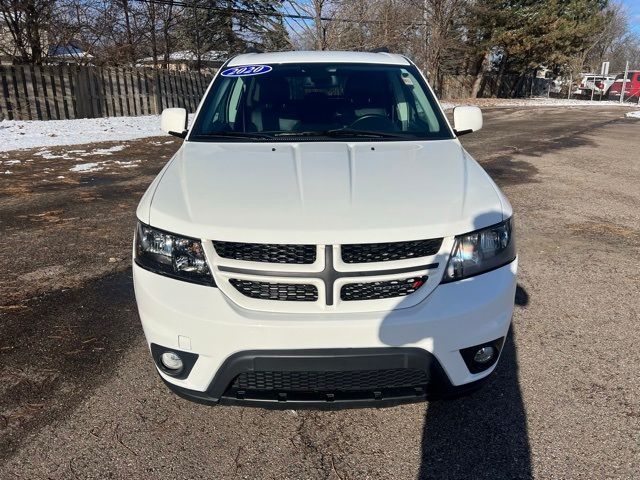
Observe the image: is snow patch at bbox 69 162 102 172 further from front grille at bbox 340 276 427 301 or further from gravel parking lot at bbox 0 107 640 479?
front grille at bbox 340 276 427 301

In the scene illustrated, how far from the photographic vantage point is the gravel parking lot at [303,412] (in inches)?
88.7

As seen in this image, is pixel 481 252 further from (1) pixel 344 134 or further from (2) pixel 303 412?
(1) pixel 344 134

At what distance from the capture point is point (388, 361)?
2.08 meters

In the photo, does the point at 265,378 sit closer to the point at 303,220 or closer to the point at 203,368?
the point at 203,368

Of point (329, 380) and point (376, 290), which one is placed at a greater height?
point (376, 290)

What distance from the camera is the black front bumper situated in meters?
2.06

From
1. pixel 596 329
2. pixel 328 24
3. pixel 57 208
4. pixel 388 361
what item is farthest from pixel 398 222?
pixel 328 24

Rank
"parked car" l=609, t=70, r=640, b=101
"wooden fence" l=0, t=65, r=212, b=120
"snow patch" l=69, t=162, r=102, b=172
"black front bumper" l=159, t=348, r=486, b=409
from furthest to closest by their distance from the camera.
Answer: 1. "parked car" l=609, t=70, r=640, b=101
2. "wooden fence" l=0, t=65, r=212, b=120
3. "snow patch" l=69, t=162, r=102, b=172
4. "black front bumper" l=159, t=348, r=486, b=409

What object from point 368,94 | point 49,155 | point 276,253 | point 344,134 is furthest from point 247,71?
point 49,155

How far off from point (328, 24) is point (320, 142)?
77.7ft

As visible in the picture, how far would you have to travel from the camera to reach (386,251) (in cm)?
212

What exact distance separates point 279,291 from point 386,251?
47 cm

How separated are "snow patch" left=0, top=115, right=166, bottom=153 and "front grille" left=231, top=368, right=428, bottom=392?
34.2 ft

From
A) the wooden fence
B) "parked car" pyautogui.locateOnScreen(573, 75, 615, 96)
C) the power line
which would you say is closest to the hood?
the wooden fence
